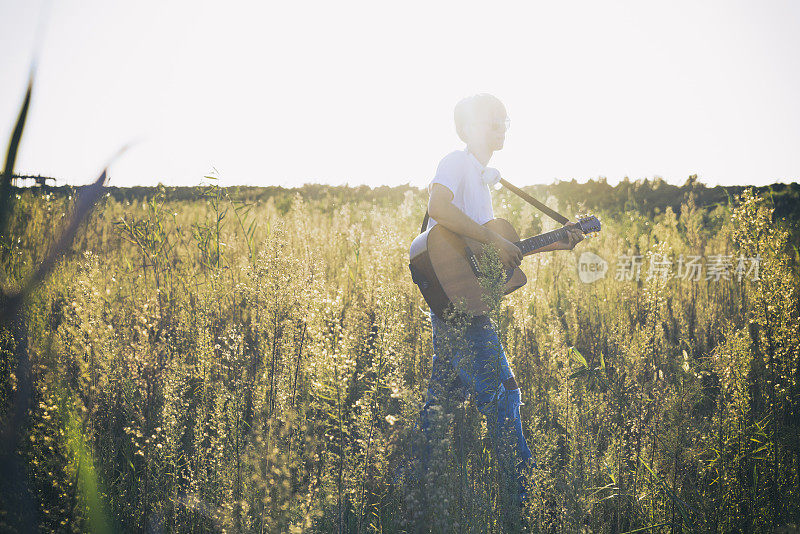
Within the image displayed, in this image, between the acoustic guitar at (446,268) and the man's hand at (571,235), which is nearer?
the acoustic guitar at (446,268)

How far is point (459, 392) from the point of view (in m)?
2.24

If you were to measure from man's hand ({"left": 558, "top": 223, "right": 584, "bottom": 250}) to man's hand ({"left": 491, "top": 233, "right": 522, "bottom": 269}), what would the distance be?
2.17 ft

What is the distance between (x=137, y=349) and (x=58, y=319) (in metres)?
1.64

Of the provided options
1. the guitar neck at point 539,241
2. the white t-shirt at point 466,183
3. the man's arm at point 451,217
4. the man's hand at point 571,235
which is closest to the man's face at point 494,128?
the white t-shirt at point 466,183

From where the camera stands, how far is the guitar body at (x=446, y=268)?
2.68m

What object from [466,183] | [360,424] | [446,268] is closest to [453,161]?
[466,183]

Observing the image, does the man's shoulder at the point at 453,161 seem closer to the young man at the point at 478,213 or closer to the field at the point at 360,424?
the young man at the point at 478,213

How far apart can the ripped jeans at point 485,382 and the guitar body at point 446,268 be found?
13cm

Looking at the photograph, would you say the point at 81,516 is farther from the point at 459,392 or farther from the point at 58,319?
the point at 58,319

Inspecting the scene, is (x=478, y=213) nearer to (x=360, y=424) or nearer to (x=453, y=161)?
(x=453, y=161)

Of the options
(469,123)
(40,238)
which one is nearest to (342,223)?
(40,238)

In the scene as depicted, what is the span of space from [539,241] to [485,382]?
1200 mm

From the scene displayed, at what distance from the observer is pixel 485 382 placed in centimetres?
239

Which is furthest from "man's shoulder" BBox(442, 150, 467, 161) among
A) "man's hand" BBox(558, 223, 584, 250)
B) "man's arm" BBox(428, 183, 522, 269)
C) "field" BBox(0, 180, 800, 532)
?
"man's hand" BBox(558, 223, 584, 250)
